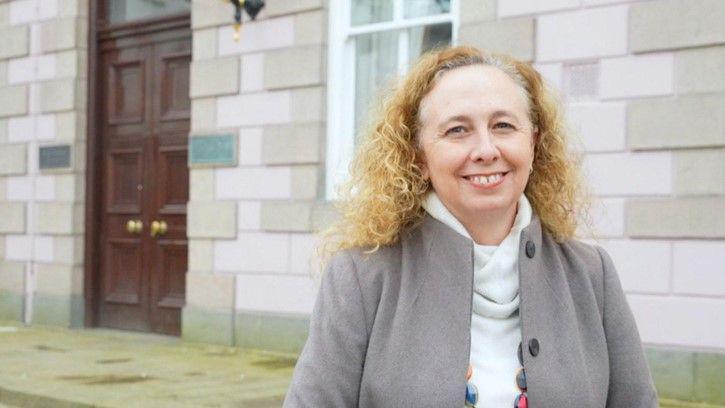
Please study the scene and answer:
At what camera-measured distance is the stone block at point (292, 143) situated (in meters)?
8.04

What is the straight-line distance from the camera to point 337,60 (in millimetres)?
8125

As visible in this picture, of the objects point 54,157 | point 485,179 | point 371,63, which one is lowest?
point 485,179

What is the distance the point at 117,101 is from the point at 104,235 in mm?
1344

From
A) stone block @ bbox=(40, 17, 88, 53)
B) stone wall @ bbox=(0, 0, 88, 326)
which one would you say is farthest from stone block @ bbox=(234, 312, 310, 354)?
stone block @ bbox=(40, 17, 88, 53)

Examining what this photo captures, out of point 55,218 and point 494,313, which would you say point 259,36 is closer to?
point 55,218

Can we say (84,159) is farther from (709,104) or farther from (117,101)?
(709,104)

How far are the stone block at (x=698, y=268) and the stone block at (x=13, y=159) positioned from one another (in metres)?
6.99

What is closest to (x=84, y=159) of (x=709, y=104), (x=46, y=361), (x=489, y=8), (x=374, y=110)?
(x=46, y=361)

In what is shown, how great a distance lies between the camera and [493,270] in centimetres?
230

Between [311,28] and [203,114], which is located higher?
[311,28]

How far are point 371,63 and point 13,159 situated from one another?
15.0 feet

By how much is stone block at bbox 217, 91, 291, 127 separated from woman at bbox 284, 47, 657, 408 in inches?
233

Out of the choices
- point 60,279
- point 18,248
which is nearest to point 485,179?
point 60,279

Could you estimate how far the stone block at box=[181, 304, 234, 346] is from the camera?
8.53m
